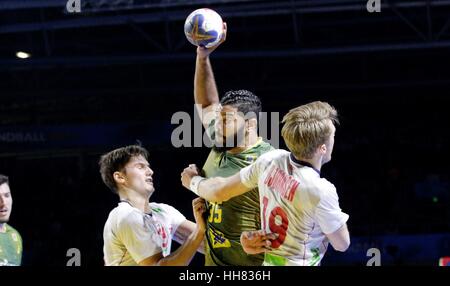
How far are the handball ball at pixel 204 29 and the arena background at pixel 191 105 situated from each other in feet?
22.7

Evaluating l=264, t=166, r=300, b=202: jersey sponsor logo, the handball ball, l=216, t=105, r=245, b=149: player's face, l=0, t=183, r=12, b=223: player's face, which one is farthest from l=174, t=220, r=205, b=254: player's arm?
l=0, t=183, r=12, b=223: player's face

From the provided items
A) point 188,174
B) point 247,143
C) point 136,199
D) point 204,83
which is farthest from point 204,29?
point 136,199

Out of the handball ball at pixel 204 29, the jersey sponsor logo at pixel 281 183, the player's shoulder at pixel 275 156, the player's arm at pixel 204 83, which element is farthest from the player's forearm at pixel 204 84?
the jersey sponsor logo at pixel 281 183

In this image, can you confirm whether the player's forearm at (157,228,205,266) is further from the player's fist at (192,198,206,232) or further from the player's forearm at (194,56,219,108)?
the player's forearm at (194,56,219,108)

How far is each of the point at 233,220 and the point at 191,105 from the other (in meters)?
9.75

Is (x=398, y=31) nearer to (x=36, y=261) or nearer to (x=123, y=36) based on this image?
(x=123, y=36)

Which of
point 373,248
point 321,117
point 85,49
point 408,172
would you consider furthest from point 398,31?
point 321,117

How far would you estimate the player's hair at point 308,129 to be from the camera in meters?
3.59

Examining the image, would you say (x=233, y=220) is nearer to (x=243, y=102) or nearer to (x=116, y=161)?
(x=243, y=102)

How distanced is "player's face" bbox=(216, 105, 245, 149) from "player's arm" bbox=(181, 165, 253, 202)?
1.06 ft

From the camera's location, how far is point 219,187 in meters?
3.98

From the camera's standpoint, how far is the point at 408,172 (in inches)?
522

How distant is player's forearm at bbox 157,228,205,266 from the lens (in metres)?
4.39

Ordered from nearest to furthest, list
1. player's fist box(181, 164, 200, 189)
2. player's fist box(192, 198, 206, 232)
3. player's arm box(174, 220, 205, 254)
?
player's fist box(181, 164, 200, 189)
player's fist box(192, 198, 206, 232)
player's arm box(174, 220, 205, 254)
